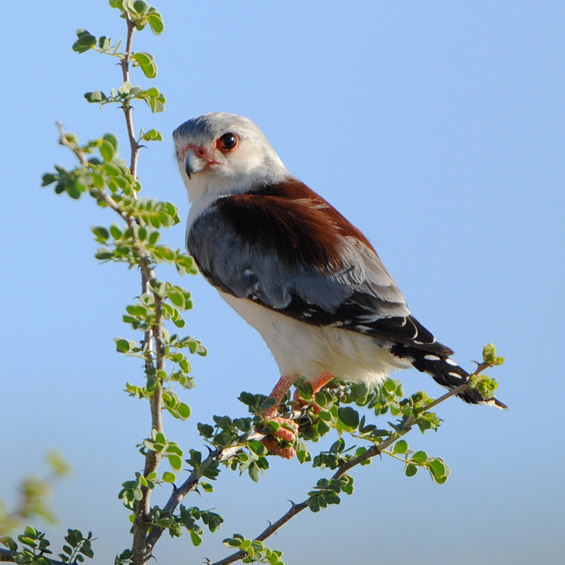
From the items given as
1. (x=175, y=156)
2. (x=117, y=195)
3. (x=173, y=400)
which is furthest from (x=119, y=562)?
(x=175, y=156)

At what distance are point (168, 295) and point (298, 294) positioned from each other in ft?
4.07

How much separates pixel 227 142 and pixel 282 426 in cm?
191

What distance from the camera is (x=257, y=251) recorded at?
11.2ft

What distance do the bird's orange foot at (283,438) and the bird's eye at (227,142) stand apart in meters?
1.71

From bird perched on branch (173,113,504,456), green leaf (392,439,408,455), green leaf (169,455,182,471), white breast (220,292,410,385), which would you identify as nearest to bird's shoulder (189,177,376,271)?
bird perched on branch (173,113,504,456)

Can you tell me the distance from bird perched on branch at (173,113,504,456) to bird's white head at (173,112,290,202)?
1.08ft

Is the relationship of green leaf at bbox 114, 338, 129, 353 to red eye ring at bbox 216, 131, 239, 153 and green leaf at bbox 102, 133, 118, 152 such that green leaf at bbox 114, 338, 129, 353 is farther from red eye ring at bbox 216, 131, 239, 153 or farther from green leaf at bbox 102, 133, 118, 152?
red eye ring at bbox 216, 131, 239, 153

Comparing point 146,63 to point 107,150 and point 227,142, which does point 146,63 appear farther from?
point 227,142

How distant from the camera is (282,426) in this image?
116 inches

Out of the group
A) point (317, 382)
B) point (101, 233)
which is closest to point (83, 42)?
point (101, 233)

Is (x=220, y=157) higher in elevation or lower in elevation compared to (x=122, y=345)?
higher

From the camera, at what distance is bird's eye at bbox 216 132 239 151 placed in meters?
4.20

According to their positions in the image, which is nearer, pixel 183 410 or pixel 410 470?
pixel 183 410

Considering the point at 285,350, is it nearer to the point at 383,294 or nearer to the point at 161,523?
the point at 383,294
